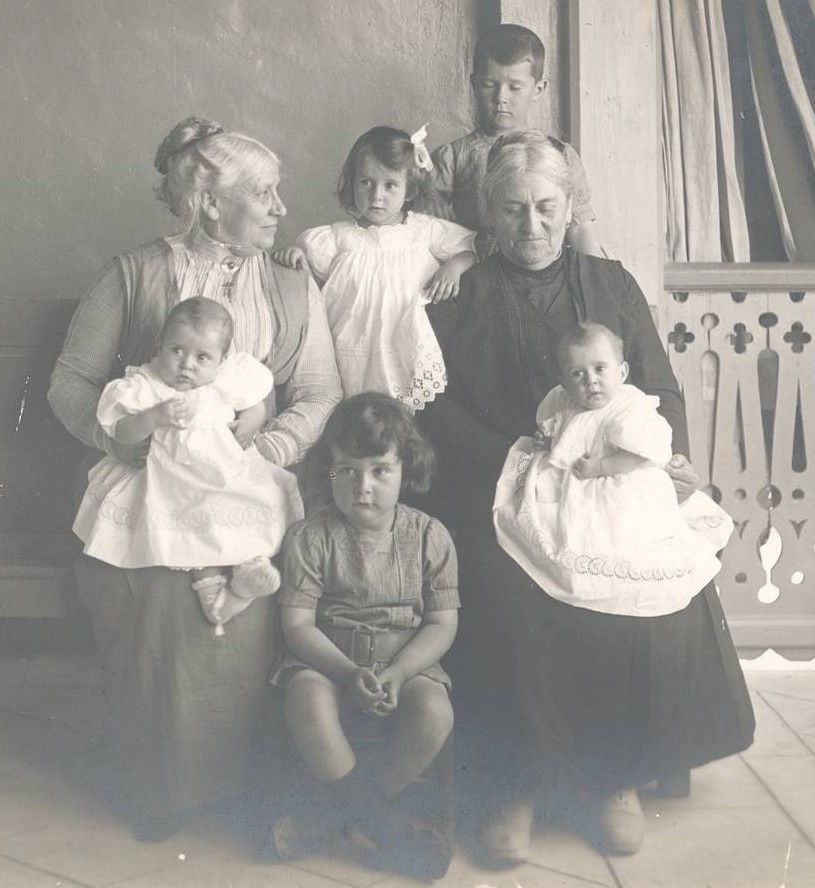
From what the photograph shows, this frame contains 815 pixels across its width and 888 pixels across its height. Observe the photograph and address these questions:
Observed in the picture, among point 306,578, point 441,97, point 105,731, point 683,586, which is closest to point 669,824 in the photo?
point 683,586

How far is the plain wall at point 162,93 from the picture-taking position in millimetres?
3945

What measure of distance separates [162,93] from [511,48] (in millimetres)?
1369

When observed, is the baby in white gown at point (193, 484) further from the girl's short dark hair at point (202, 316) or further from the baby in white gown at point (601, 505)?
the baby in white gown at point (601, 505)

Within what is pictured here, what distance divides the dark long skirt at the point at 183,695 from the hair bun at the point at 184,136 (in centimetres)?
111

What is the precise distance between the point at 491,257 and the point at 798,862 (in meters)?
1.69

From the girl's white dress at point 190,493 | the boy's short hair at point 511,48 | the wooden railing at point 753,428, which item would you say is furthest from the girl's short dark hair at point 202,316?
the wooden railing at point 753,428

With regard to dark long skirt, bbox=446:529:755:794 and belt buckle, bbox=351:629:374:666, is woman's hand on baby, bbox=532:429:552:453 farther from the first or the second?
belt buckle, bbox=351:629:374:666

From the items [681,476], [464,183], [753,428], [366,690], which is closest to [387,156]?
[464,183]

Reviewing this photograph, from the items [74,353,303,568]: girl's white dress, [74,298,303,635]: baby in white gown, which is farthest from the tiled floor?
[74,353,303,568]: girl's white dress

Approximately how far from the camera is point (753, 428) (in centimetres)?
398

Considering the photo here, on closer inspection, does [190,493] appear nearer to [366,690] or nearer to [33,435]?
[366,690]

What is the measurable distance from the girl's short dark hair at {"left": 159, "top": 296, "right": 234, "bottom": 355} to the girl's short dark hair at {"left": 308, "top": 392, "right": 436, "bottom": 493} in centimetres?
33

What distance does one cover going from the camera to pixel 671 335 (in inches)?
157

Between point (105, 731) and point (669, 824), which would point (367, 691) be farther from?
point (105, 731)
